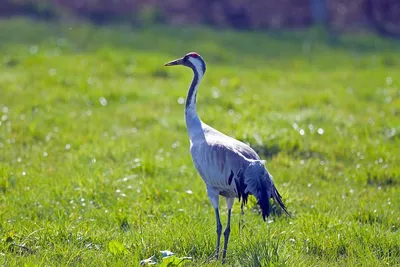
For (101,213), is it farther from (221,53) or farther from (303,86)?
(221,53)

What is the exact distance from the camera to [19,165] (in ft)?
24.4

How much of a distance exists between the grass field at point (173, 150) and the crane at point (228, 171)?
13.1 inches

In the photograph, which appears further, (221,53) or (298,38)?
(298,38)

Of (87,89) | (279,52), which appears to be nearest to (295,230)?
(87,89)

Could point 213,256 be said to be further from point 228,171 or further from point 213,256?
point 228,171

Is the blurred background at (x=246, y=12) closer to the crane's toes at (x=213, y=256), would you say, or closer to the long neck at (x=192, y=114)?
the long neck at (x=192, y=114)

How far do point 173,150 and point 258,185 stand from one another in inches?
129

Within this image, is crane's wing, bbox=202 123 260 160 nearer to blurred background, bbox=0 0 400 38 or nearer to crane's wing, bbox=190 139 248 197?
crane's wing, bbox=190 139 248 197

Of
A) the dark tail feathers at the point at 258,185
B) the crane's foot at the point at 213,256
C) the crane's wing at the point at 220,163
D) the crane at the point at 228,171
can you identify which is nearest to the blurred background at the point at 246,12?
the crane at the point at 228,171

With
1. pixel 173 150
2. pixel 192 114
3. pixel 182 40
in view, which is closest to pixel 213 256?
pixel 192 114

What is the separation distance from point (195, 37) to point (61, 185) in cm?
975

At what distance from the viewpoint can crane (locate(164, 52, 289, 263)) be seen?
5254mm

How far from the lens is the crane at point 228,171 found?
5.25 m

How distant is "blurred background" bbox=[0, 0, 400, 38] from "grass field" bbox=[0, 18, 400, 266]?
3103mm
